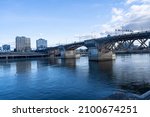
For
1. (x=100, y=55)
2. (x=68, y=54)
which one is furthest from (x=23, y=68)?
(x=68, y=54)

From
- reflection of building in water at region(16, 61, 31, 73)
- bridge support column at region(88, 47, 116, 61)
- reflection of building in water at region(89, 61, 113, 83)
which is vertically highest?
bridge support column at region(88, 47, 116, 61)

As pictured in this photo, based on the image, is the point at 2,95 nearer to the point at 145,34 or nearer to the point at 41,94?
the point at 41,94

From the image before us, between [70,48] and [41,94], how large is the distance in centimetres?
11642

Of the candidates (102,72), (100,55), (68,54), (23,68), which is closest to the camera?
(102,72)

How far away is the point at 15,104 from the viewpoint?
14625 mm

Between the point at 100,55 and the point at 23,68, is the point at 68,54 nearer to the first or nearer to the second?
the point at 100,55

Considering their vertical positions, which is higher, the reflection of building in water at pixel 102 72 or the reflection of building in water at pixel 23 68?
the reflection of building in water at pixel 102 72

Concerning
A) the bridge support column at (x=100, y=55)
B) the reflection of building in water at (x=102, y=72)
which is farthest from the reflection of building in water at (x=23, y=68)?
the bridge support column at (x=100, y=55)

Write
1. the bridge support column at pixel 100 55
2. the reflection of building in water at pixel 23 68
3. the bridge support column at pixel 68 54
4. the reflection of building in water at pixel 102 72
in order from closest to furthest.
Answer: the reflection of building in water at pixel 102 72
the reflection of building in water at pixel 23 68
the bridge support column at pixel 100 55
the bridge support column at pixel 68 54

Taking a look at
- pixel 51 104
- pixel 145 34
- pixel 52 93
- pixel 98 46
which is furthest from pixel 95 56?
pixel 51 104

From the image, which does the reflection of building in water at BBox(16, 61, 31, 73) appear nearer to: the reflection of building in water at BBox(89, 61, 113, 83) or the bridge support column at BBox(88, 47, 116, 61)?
the reflection of building in water at BBox(89, 61, 113, 83)

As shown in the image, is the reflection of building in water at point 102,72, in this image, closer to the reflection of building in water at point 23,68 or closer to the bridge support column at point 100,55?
the reflection of building in water at point 23,68

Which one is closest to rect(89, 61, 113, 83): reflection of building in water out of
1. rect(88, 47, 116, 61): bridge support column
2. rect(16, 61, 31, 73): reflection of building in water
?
rect(16, 61, 31, 73): reflection of building in water

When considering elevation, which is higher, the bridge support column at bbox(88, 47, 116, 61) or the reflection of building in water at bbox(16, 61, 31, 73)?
the bridge support column at bbox(88, 47, 116, 61)
